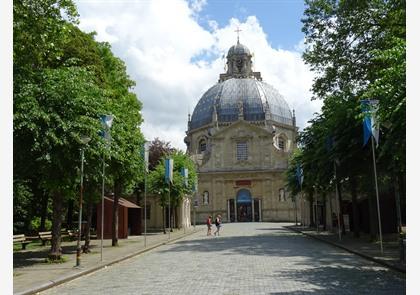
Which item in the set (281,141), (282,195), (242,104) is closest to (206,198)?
(282,195)

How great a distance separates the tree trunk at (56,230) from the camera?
1944cm

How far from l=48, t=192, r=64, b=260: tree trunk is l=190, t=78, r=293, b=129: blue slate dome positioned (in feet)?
248

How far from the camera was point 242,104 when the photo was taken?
313ft

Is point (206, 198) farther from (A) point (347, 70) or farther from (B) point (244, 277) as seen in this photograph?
(B) point (244, 277)

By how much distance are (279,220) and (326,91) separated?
51.0 metres

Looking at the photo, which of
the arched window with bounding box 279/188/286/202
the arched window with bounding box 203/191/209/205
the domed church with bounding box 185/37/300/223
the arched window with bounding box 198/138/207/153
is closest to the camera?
the arched window with bounding box 279/188/286/202

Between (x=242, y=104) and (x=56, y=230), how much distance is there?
7767cm

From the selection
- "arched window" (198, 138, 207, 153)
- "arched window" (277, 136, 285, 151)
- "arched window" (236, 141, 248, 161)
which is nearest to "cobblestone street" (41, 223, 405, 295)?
"arched window" (236, 141, 248, 161)

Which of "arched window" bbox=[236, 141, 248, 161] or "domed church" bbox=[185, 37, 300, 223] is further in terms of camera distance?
"arched window" bbox=[236, 141, 248, 161]

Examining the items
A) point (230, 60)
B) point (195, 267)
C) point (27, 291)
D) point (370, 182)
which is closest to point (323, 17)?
point (370, 182)

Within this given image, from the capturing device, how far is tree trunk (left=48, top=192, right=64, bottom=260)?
19.4 meters

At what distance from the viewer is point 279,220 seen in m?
79.0

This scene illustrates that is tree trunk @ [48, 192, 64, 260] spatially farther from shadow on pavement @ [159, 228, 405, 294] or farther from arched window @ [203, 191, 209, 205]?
arched window @ [203, 191, 209, 205]

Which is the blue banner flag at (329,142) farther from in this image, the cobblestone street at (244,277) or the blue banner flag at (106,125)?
the blue banner flag at (106,125)
